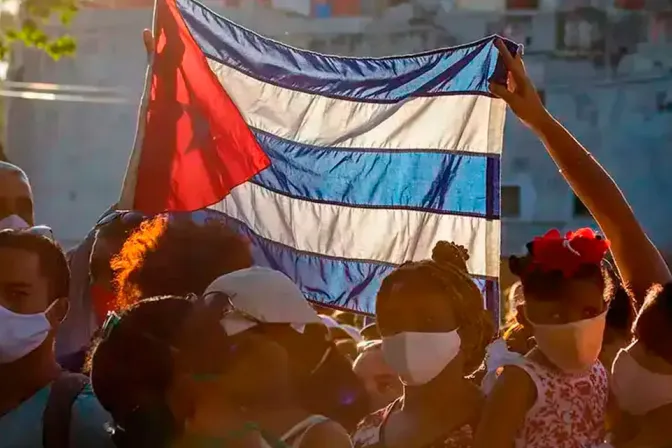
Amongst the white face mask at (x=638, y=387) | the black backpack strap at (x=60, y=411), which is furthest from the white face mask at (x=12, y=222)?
the white face mask at (x=638, y=387)

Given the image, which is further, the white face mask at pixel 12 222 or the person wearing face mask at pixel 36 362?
the white face mask at pixel 12 222

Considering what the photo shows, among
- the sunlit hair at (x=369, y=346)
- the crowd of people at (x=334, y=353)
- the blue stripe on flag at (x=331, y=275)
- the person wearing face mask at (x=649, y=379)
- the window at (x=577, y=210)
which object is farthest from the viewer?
the window at (x=577, y=210)

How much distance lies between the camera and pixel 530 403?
2.77m

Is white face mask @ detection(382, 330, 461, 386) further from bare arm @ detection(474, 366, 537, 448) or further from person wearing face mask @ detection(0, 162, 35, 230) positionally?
person wearing face mask @ detection(0, 162, 35, 230)

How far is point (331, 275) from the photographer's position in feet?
15.0

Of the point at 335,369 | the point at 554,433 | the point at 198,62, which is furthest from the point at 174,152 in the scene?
the point at 554,433

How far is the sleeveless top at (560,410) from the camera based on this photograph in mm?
2766

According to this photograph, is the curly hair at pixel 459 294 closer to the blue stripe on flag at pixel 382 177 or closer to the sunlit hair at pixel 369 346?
the sunlit hair at pixel 369 346

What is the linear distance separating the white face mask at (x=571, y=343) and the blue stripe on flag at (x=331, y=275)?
1.69 metres

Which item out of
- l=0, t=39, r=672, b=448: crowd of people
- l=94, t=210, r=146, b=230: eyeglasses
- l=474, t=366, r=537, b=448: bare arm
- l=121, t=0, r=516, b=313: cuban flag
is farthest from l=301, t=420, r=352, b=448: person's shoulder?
l=121, t=0, r=516, b=313: cuban flag

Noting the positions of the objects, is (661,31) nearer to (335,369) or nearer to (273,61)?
(273,61)

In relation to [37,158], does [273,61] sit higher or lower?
higher

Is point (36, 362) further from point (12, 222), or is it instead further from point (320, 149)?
point (320, 149)

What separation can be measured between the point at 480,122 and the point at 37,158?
22816 mm
